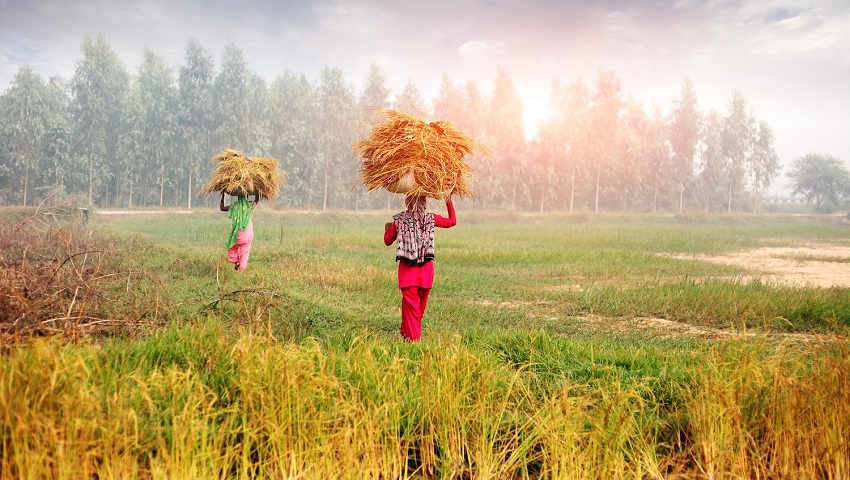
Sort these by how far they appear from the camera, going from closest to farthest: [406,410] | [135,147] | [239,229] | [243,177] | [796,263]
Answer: [406,410]
[243,177]
[239,229]
[796,263]
[135,147]

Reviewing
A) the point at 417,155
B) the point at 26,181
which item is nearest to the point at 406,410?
the point at 417,155

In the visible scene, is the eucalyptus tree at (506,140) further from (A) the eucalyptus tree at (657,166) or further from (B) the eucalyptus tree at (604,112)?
(A) the eucalyptus tree at (657,166)

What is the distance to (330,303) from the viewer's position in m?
9.29

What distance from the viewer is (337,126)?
48.2 meters

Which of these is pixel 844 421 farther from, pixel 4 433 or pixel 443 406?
pixel 4 433

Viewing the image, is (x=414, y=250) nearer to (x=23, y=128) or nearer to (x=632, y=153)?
(x=23, y=128)

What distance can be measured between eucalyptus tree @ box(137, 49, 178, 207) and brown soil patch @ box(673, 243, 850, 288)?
36323 mm

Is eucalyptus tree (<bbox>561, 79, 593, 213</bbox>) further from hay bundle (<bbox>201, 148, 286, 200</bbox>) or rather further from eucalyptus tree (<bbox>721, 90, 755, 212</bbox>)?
hay bundle (<bbox>201, 148, 286, 200</bbox>)

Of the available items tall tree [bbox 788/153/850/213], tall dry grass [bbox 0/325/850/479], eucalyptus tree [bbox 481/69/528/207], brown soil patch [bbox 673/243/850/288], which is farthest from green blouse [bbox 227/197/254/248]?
tall tree [bbox 788/153/850/213]

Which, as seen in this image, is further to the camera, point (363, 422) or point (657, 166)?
point (657, 166)

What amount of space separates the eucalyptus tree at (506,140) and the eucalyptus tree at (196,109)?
2171 centimetres

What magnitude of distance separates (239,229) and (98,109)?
38569 mm

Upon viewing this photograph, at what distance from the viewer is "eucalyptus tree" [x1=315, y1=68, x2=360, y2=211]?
157ft

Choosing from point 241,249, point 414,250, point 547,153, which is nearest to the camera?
point 414,250
